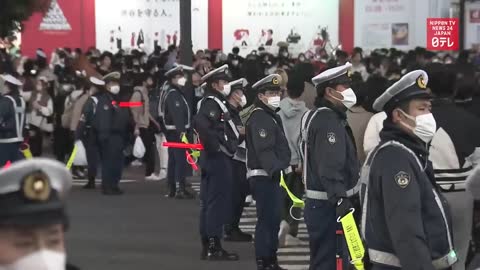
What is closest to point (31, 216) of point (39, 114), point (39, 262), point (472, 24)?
point (39, 262)

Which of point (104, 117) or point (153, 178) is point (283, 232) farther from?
point (153, 178)

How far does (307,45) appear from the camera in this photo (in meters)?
28.6

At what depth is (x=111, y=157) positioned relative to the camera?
1608 cm

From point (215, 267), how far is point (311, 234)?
A: 266 cm

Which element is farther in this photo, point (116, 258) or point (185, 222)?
point (185, 222)

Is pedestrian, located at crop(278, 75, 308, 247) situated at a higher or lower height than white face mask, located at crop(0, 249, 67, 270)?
lower

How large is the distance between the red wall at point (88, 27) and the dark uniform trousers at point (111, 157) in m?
12.8

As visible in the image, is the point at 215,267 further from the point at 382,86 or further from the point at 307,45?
the point at 307,45

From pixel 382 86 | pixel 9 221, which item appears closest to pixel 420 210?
pixel 9 221

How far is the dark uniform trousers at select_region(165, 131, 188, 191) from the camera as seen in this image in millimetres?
15359

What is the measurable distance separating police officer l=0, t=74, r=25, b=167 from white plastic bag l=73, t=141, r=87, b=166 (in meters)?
Result: 1.73

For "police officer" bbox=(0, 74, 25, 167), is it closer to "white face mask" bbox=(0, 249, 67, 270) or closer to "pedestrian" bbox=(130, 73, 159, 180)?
"pedestrian" bbox=(130, 73, 159, 180)

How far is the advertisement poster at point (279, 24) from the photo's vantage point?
1126 inches

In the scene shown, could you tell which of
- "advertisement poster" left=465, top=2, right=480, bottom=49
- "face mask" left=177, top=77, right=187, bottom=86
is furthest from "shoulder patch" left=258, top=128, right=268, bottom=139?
"advertisement poster" left=465, top=2, right=480, bottom=49
